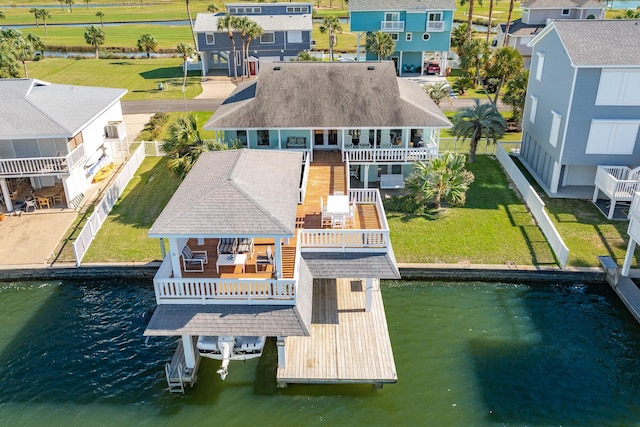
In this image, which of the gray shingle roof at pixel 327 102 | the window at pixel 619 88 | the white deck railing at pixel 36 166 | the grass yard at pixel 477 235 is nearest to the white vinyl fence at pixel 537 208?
the grass yard at pixel 477 235

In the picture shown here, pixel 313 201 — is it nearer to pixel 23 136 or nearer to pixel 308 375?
pixel 308 375

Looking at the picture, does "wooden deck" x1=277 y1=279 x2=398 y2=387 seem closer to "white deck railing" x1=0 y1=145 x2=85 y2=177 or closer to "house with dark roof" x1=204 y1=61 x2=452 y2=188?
"house with dark roof" x1=204 y1=61 x2=452 y2=188

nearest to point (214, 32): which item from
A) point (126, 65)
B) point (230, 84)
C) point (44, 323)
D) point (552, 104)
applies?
point (230, 84)

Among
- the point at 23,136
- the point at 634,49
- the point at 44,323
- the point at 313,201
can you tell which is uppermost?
the point at 634,49

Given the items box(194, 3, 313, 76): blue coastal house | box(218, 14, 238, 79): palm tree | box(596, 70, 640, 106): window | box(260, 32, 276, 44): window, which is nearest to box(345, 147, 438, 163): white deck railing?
box(596, 70, 640, 106): window

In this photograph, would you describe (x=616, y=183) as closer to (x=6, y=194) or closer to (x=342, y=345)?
(x=342, y=345)

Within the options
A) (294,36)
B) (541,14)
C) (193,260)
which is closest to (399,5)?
(294,36)
